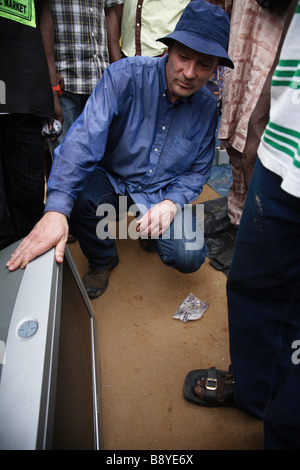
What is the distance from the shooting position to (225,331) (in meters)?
1.44

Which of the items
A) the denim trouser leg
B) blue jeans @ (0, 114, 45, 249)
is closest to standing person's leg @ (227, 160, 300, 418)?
the denim trouser leg

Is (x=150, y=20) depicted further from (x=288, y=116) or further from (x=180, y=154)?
(x=288, y=116)

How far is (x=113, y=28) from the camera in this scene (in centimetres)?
192

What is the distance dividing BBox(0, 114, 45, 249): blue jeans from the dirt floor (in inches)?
19.0

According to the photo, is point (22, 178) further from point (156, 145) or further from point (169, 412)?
point (169, 412)

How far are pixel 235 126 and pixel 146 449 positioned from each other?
1622 millimetres

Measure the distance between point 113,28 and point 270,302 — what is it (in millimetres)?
2071

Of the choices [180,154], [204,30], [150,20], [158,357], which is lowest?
[158,357]

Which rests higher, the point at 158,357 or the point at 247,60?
the point at 247,60

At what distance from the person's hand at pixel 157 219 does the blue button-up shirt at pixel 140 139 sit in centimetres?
7

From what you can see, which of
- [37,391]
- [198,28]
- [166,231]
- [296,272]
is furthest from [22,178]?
[296,272]

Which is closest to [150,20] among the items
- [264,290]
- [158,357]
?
[264,290]

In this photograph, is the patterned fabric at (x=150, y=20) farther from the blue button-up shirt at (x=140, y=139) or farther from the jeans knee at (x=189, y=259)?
the jeans knee at (x=189, y=259)

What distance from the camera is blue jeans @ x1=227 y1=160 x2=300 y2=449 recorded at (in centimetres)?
69
